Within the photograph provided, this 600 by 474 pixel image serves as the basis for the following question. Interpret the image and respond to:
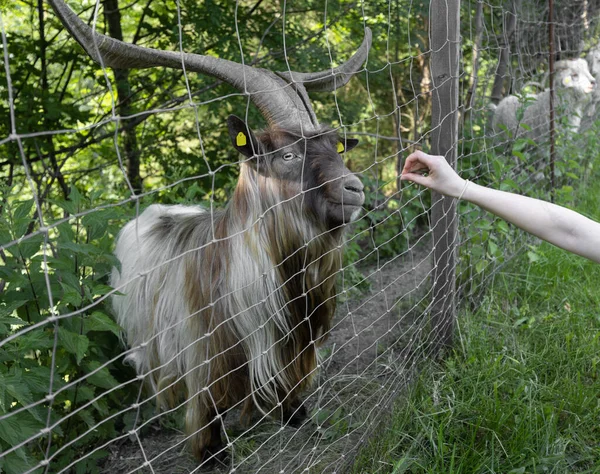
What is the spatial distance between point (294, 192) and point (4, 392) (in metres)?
1.25

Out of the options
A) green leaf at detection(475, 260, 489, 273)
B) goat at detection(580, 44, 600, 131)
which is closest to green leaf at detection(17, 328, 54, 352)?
green leaf at detection(475, 260, 489, 273)

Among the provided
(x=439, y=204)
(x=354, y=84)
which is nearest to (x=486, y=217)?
(x=439, y=204)

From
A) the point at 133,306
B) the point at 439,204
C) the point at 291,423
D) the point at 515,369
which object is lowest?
the point at 291,423

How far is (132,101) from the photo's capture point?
5242 millimetres

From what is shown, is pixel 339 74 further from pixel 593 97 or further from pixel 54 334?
pixel 593 97

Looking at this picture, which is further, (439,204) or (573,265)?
(573,265)

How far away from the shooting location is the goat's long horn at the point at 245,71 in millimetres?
2002

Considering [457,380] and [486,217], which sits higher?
[486,217]

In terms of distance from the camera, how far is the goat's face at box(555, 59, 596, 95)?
22.9 feet

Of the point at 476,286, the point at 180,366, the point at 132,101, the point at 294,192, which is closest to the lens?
the point at 294,192

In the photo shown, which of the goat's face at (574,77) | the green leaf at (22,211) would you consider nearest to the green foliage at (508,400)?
the green leaf at (22,211)

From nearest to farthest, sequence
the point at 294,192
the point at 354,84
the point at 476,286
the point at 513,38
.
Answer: the point at 294,192 < the point at 476,286 < the point at 513,38 < the point at 354,84

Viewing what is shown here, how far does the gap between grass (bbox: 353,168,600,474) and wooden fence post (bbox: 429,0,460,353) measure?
0.21 meters

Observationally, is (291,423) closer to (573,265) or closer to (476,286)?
(476,286)
